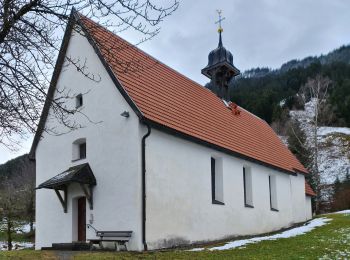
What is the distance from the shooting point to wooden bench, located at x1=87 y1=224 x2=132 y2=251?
13734 mm

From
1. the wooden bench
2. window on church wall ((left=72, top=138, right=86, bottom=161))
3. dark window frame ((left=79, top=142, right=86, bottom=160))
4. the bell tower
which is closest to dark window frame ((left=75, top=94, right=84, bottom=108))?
window on church wall ((left=72, top=138, right=86, bottom=161))

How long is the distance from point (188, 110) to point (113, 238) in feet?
Answer: 19.7

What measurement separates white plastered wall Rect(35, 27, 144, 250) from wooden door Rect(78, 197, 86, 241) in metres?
0.21

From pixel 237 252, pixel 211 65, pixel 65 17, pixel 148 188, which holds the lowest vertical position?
pixel 237 252

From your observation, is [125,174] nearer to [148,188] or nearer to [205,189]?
[148,188]

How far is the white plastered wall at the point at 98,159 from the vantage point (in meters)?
14.1

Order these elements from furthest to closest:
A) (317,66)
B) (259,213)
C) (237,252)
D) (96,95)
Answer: (317,66)
(259,213)
(96,95)
(237,252)

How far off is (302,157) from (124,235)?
32.8 meters

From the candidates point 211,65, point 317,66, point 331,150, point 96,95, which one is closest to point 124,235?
point 96,95

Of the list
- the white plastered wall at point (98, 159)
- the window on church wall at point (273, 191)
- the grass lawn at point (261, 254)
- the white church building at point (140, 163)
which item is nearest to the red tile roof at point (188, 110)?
the white church building at point (140, 163)

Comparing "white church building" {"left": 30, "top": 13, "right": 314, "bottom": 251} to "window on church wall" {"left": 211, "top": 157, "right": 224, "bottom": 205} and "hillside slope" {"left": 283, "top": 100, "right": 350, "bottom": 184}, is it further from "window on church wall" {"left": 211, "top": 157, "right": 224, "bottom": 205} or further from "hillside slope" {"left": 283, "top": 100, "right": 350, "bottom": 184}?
"hillside slope" {"left": 283, "top": 100, "right": 350, "bottom": 184}

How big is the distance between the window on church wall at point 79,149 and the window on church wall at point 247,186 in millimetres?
7561

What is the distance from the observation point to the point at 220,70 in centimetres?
2666

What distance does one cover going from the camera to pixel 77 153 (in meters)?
16.8
